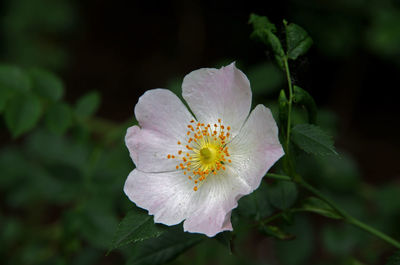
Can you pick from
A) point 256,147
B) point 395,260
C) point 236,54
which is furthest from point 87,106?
point 236,54

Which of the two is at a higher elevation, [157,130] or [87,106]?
[157,130]

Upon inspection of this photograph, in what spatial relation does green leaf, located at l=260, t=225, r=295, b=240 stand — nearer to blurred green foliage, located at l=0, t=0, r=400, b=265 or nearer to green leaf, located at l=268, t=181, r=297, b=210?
blurred green foliage, located at l=0, t=0, r=400, b=265

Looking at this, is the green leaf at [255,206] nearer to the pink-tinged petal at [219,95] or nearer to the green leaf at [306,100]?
the pink-tinged petal at [219,95]

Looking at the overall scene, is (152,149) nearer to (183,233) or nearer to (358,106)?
(183,233)

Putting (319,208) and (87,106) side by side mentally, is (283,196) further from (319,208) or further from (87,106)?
(87,106)

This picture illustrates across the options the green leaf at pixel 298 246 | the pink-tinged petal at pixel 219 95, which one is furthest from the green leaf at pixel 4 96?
the green leaf at pixel 298 246

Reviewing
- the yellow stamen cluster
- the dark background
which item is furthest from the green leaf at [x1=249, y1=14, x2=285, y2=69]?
the dark background

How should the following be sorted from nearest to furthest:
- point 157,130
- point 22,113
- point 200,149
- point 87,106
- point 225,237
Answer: point 225,237 → point 157,130 → point 200,149 → point 22,113 → point 87,106
